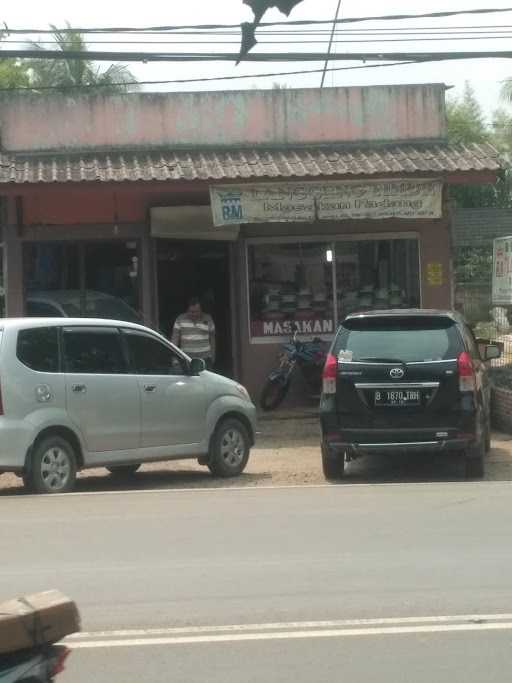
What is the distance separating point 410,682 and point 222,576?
235 centimetres

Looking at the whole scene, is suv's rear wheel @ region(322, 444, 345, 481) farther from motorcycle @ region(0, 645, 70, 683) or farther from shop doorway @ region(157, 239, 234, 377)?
motorcycle @ region(0, 645, 70, 683)

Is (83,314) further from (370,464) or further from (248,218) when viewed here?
(370,464)

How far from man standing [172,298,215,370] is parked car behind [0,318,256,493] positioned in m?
3.69

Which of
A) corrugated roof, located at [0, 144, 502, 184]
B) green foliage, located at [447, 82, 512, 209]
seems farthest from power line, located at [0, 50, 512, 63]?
green foliage, located at [447, 82, 512, 209]

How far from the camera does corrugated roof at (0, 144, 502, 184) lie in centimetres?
1616

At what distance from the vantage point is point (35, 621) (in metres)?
3.33

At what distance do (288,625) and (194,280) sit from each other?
12.1m

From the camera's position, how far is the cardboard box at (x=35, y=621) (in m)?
3.29

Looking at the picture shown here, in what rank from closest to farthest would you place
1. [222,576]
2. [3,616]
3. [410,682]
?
[3,616] → [410,682] → [222,576]

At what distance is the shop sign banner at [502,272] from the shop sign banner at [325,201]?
1254 mm

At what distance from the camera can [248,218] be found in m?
16.4

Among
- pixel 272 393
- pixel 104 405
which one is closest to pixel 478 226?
pixel 272 393

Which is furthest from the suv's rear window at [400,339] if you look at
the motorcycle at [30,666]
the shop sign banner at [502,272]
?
the motorcycle at [30,666]

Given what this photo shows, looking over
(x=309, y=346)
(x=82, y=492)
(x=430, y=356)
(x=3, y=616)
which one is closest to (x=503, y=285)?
(x=309, y=346)
